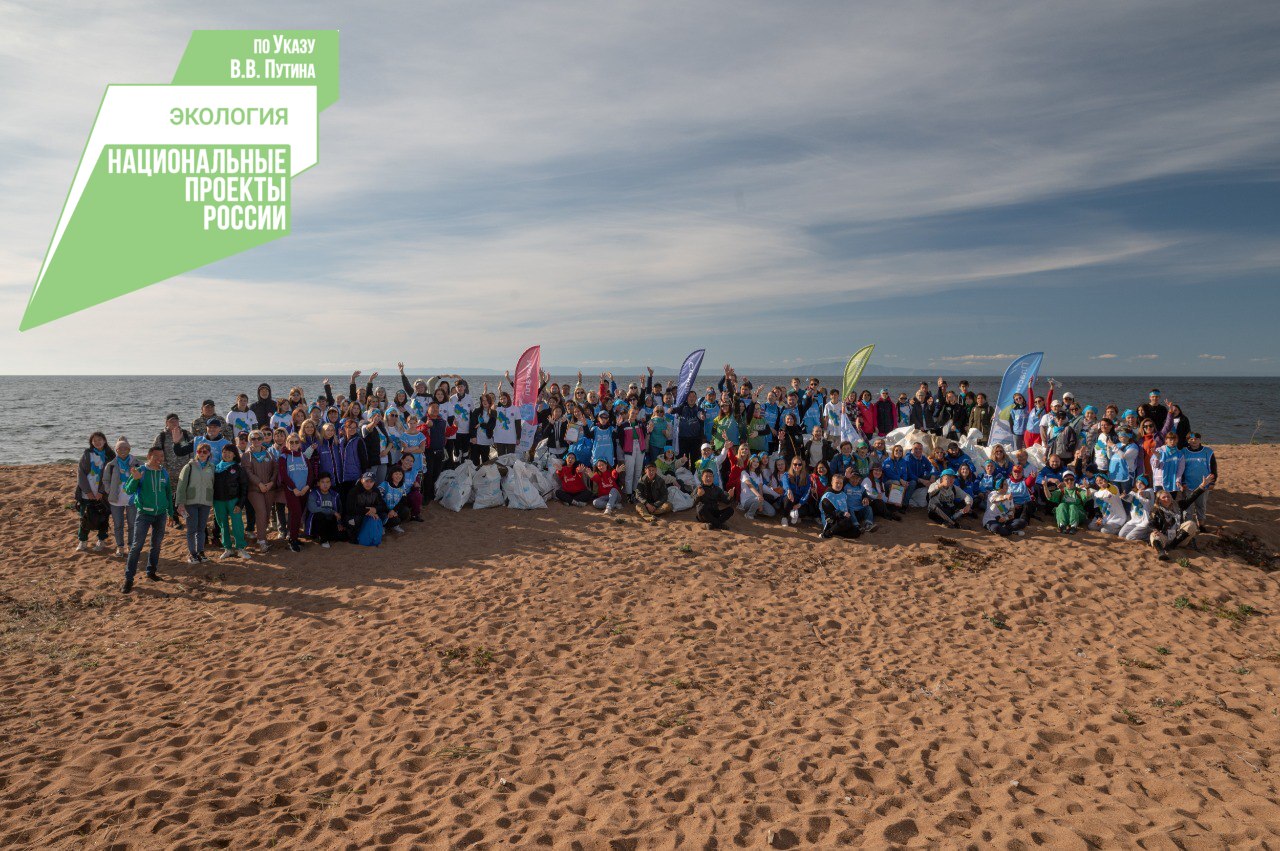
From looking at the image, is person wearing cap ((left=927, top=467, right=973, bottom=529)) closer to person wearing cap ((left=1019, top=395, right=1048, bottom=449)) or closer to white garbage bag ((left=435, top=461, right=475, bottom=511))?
person wearing cap ((left=1019, top=395, right=1048, bottom=449))

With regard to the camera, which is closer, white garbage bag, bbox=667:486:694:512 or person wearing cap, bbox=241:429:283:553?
person wearing cap, bbox=241:429:283:553

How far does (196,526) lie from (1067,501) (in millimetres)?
14873

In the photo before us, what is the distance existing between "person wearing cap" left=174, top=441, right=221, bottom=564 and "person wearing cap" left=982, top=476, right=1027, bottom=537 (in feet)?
43.1

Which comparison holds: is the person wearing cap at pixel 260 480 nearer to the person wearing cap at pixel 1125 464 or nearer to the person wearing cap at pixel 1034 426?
the person wearing cap at pixel 1125 464

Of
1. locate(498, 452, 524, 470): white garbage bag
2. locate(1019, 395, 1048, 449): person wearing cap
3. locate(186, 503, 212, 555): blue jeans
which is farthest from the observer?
locate(1019, 395, 1048, 449): person wearing cap

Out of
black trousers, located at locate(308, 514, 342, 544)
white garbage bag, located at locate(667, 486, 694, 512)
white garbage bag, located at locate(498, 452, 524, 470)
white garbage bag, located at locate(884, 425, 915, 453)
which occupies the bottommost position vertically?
black trousers, located at locate(308, 514, 342, 544)


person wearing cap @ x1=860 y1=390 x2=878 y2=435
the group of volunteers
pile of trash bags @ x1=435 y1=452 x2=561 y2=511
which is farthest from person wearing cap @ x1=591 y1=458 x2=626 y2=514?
person wearing cap @ x1=860 y1=390 x2=878 y2=435

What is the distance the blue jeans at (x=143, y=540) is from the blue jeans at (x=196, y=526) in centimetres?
40

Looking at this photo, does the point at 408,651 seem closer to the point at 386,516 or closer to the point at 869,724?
the point at 386,516

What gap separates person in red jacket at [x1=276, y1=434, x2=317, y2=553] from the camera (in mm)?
10891

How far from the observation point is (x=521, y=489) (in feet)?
43.2

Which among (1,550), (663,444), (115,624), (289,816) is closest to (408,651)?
(289,816)

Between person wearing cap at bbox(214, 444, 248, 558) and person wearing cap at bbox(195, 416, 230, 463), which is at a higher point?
person wearing cap at bbox(195, 416, 230, 463)

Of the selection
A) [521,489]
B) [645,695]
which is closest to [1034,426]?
[521,489]
